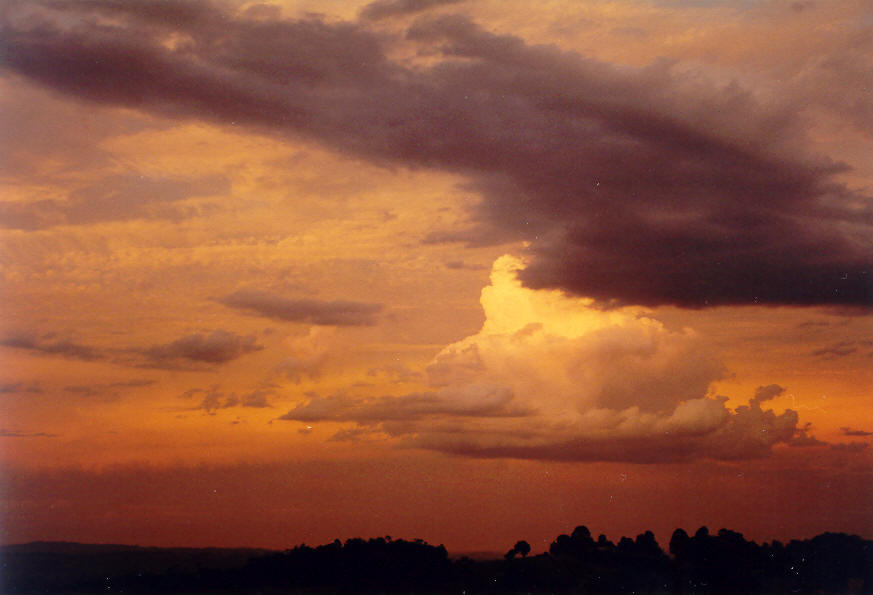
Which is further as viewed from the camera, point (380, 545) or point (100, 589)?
point (380, 545)

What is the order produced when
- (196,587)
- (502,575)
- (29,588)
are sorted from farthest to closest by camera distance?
(502,575) → (196,587) → (29,588)

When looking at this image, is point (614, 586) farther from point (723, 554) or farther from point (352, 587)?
point (352, 587)

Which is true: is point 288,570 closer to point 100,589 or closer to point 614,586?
point 100,589

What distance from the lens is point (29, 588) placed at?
80.9 metres

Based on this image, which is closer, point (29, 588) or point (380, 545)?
point (29, 588)

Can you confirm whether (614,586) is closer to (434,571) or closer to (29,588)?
(434,571)

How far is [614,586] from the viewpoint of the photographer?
95.0 meters

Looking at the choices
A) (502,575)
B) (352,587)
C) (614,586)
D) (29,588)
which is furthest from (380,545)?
(29,588)

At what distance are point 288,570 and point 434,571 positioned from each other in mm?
15930

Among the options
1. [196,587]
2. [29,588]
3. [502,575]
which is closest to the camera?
[29,588]

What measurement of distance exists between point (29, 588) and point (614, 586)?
58707 millimetres

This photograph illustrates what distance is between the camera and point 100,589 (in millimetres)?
84875

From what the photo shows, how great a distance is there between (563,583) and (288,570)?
29.5 m

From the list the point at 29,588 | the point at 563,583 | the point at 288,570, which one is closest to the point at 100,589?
the point at 29,588
